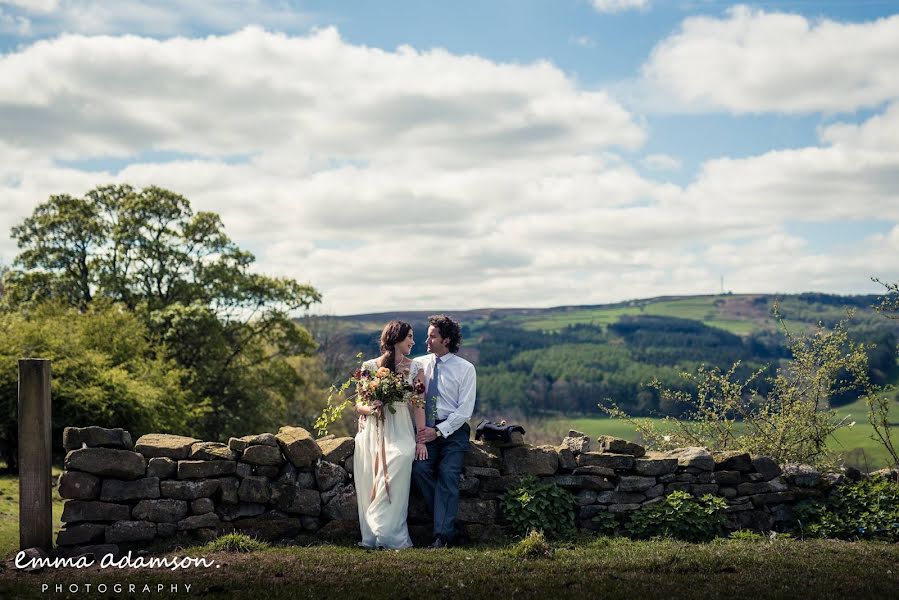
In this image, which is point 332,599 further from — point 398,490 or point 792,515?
point 792,515

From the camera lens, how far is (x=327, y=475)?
1002 cm

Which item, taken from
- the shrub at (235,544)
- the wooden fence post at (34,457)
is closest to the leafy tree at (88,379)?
the wooden fence post at (34,457)

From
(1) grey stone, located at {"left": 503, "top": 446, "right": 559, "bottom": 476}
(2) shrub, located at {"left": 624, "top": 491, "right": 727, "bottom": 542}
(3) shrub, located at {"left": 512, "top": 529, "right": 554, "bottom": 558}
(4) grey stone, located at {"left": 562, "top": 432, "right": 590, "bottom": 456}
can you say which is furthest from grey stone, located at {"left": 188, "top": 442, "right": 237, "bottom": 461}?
(2) shrub, located at {"left": 624, "top": 491, "right": 727, "bottom": 542}

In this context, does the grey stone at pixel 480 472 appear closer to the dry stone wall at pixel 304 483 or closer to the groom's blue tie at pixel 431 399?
the dry stone wall at pixel 304 483

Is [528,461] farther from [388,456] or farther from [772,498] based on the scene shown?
[772,498]

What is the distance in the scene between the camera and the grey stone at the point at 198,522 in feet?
31.4

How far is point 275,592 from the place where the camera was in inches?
294

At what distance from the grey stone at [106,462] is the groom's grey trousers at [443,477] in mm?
3388

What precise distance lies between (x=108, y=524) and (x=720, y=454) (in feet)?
26.6

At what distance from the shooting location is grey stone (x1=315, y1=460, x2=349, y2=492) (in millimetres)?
10000

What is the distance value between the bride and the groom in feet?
0.74

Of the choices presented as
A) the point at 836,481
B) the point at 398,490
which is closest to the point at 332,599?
the point at 398,490

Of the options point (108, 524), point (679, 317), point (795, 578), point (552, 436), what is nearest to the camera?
point (795, 578)

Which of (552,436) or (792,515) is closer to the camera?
(792,515)
